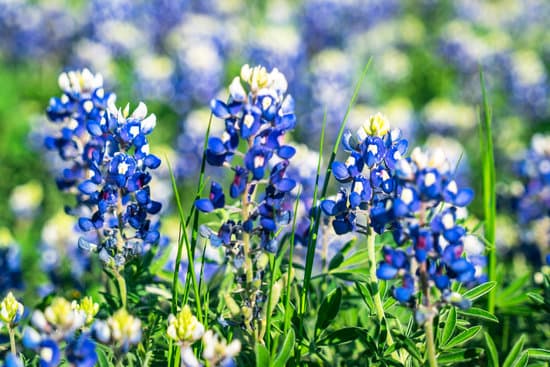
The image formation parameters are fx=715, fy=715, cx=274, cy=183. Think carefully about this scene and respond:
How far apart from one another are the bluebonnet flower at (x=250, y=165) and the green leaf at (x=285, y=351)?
0.17 m

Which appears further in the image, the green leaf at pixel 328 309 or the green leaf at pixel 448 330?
the green leaf at pixel 328 309

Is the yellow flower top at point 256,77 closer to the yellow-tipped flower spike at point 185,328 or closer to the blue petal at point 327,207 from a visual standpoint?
the blue petal at point 327,207

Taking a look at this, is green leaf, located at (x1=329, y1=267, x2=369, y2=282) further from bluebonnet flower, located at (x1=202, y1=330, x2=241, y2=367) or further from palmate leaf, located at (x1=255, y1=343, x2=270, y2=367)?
bluebonnet flower, located at (x1=202, y1=330, x2=241, y2=367)

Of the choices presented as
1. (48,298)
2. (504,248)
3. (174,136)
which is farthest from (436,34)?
(48,298)

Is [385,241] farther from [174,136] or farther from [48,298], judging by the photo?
[174,136]

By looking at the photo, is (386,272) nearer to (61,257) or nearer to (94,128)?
(94,128)

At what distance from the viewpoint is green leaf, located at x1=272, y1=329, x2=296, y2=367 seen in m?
2.00

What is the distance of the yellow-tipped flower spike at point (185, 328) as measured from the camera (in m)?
1.88

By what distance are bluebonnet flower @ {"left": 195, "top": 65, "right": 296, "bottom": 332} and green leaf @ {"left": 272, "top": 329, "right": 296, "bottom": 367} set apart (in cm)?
17

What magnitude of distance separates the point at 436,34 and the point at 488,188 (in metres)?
6.37

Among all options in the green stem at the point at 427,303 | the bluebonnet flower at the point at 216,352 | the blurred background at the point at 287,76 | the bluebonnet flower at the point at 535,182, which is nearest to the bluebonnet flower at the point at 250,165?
the bluebonnet flower at the point at 216,352

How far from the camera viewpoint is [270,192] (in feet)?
7.18

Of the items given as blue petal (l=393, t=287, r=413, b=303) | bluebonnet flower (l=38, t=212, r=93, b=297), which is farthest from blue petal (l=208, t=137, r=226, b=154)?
bluebonnet flower (l=38, t=212, r=93, b=297)

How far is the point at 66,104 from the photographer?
116 inches
